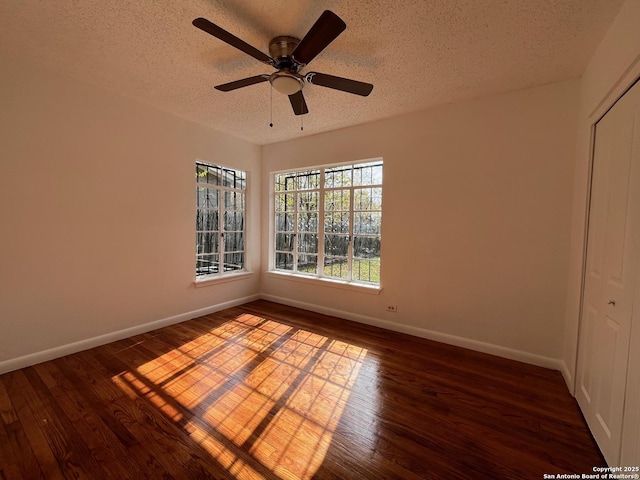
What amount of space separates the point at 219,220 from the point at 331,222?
1.76 meters

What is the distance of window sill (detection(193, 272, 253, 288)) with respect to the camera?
12.8 ft

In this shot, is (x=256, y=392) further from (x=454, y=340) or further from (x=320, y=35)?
(x=320, y=35)

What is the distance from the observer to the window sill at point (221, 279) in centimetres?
391

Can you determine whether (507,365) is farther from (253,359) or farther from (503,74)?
(503,74)

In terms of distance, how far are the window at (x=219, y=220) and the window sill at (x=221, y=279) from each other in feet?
0.33

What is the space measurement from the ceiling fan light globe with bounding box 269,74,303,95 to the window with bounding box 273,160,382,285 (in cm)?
184

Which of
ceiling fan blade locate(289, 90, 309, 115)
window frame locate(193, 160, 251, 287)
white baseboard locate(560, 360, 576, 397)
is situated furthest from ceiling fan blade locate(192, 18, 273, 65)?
white baseboard locate(560, 360, 576, 397)

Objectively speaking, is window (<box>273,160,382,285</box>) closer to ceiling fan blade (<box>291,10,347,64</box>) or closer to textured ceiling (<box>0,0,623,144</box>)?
textured ceiling (<box>0,0,623,144</box>)

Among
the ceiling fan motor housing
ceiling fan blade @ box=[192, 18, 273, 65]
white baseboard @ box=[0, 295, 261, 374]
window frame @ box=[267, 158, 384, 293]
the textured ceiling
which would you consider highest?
the textured ceiling

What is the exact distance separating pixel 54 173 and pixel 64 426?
7.28ft

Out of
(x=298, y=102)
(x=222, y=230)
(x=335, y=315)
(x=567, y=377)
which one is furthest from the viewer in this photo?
(x=222, y=230)

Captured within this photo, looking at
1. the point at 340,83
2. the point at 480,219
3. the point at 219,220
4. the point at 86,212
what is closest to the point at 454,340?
the point at 480,219

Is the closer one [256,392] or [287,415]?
[287,415]

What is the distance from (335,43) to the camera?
2.06 m
